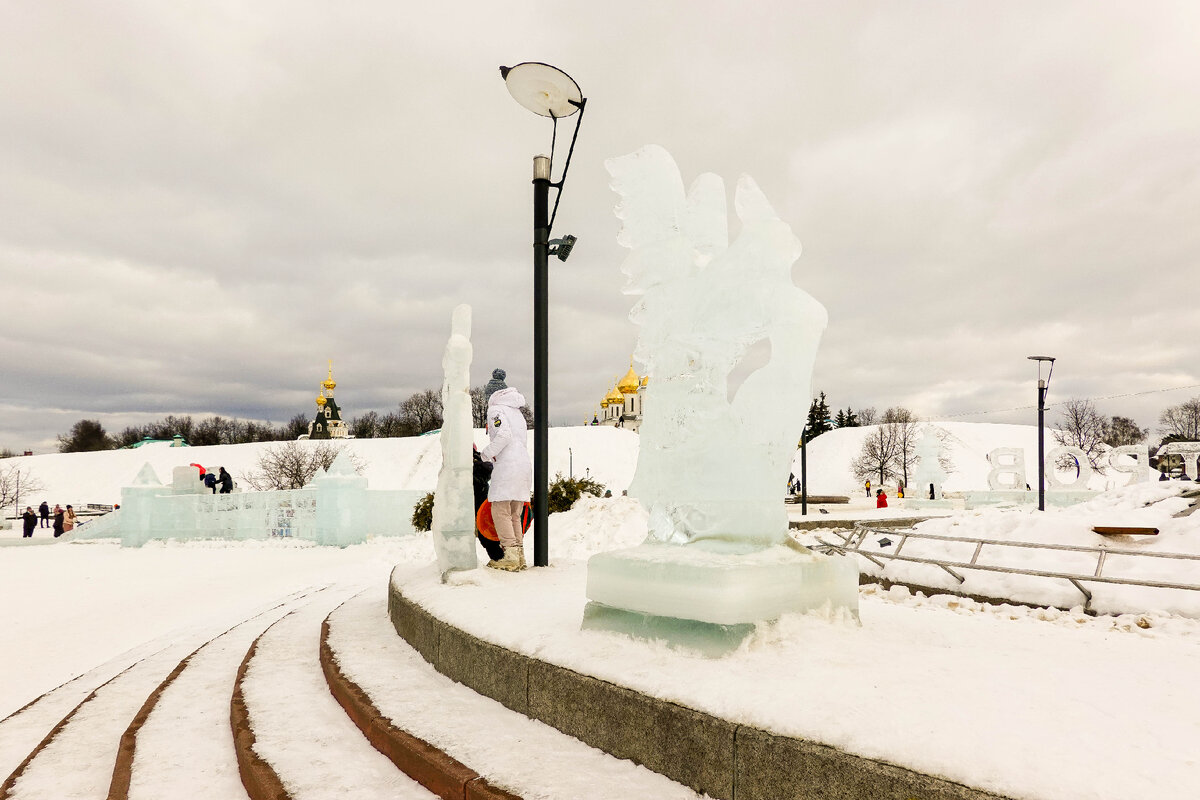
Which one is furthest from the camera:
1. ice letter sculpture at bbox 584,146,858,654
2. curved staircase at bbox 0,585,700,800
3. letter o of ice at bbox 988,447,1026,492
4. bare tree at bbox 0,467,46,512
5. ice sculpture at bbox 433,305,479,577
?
bare tree at bbox 0,467,46,512

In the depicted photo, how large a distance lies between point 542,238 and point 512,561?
3.73 m

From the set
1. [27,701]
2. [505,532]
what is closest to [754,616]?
[505,532]

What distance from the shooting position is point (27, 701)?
18.0ft

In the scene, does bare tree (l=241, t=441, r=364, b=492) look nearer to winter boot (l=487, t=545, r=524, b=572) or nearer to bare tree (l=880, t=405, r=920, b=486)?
winter boot (l=487, t=545, r=524, b=572)

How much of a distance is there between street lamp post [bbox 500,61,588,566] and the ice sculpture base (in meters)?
3.31

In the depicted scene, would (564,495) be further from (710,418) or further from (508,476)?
(710,418)

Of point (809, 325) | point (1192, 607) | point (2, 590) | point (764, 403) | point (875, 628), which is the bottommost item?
point (2, 590)

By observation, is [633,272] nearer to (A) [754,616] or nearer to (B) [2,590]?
(A) [754,616]

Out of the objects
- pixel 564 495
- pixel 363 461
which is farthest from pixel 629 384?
pixel 564 495

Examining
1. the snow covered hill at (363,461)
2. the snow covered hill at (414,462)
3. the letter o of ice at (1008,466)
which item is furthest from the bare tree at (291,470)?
the letter o of ice at (1008,466)

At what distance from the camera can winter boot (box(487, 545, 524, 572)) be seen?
7.06 m

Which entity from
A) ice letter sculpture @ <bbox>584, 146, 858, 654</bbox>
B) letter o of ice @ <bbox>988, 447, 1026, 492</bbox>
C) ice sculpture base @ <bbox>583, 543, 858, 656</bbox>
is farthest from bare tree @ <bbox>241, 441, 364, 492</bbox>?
ice sculpture base @ <bbox>583, 543, 858, 656</bbox>

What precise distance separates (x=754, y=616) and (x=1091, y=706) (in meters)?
1.47

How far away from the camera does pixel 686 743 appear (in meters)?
2.74
